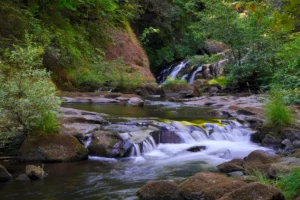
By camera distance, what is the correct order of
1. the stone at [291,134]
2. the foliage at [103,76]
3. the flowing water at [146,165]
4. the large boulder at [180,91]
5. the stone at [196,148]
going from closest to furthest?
1. the flowing water at [146,165]
2. the stone at [196,148]
3. the stone at [291,134]
4. the foliage at [103,76]
5. the large boulder at [180,91]

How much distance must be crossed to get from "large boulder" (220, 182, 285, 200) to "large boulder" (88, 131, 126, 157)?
407 cm

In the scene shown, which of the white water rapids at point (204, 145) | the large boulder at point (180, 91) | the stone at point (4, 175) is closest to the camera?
the stone at point (4, 175)

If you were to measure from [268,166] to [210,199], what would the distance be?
1.82 meters

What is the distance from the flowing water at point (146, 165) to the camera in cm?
580

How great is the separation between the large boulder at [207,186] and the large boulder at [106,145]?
301 centimetres

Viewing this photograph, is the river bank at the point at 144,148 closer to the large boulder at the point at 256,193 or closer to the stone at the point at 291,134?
the stone at the point at 291,134

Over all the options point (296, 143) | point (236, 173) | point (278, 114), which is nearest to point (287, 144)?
point (296, 143)

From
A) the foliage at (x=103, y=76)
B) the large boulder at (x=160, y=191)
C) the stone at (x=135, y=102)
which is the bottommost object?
the large boulder at (x=160, y=191)

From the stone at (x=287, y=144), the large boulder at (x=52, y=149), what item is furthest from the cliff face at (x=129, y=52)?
the large boulder at (x=52, y=149)

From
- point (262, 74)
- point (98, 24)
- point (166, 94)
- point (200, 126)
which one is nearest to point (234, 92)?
point (262, 74)

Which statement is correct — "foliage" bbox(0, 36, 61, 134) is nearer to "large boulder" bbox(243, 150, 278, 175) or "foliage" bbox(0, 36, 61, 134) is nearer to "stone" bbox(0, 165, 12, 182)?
"stone" bbox(0, 165, 12, 182)

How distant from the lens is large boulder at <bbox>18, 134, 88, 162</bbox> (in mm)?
7438

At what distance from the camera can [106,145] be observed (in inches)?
323

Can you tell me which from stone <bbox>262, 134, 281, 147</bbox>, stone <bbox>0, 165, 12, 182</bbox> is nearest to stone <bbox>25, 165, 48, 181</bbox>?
stone <bbox>0, 165, 12, 182</bbox>
